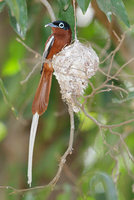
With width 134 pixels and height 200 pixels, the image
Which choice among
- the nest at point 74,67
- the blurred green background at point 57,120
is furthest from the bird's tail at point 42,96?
the blurred green background at point 57,120

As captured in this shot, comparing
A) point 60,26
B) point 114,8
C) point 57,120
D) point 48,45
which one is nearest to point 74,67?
point 60,26

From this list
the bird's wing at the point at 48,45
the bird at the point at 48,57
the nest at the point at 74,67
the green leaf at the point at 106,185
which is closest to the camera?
the green leaf at the point at 106,185

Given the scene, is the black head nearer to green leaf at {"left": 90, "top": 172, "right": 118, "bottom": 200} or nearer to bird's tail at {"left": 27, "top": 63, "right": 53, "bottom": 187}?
bird's tail at {"left": 27, "top": 63, "right": 53, "bottom": 187}

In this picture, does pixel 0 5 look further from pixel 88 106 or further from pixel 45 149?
pixel 45 149

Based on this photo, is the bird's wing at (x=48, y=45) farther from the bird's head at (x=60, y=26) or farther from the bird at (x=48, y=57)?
the bird's head at (x=60, y=26)

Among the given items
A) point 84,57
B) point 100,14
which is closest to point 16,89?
point 100,14

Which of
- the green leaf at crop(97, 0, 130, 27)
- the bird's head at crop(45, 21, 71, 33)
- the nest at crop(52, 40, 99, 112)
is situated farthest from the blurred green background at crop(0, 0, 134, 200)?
the green leaf at crop(97, 0, 130, 27)
